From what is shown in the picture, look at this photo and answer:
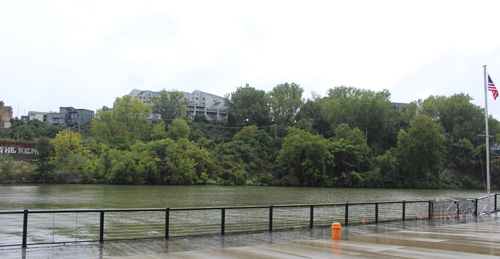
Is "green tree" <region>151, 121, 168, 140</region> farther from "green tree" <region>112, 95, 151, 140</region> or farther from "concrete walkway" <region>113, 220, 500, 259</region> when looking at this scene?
"concrete walkway" <region>113, 220, 500, 259</region>

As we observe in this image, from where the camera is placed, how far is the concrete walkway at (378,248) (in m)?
8.97

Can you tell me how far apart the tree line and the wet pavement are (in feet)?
200

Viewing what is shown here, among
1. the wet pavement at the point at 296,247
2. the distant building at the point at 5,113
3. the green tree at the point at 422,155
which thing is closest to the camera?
the wet pavement at the point at 296,247

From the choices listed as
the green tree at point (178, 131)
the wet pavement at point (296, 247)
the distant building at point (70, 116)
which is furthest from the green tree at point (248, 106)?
the wet pavement at point (296, 247)

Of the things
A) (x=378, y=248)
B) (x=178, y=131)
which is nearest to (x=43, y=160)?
(x=178, y=131)

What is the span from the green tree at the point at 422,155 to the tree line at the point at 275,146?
0.73ft

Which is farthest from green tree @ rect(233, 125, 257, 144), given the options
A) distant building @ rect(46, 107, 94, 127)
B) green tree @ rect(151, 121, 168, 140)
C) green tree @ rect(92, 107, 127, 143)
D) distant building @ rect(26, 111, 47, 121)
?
distant building @ rect(26, 111, 47, 121)

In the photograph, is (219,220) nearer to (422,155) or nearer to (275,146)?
(422,155)

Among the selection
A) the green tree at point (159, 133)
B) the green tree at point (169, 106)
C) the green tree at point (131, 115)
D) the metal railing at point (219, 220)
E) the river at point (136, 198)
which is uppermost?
the green tree at point (169, 106)

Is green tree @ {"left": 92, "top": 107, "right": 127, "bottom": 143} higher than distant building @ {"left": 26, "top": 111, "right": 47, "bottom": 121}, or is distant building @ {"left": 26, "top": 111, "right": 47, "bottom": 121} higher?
distant building @ {"left": 26, "top": 111, "right": 47, "bottom": 121}

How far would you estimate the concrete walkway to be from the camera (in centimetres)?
897

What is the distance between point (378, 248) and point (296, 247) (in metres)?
2.32

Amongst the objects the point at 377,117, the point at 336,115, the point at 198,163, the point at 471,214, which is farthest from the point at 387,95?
the point at 471,214

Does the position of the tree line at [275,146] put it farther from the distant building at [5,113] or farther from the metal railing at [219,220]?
the metal railing at [219,220]
